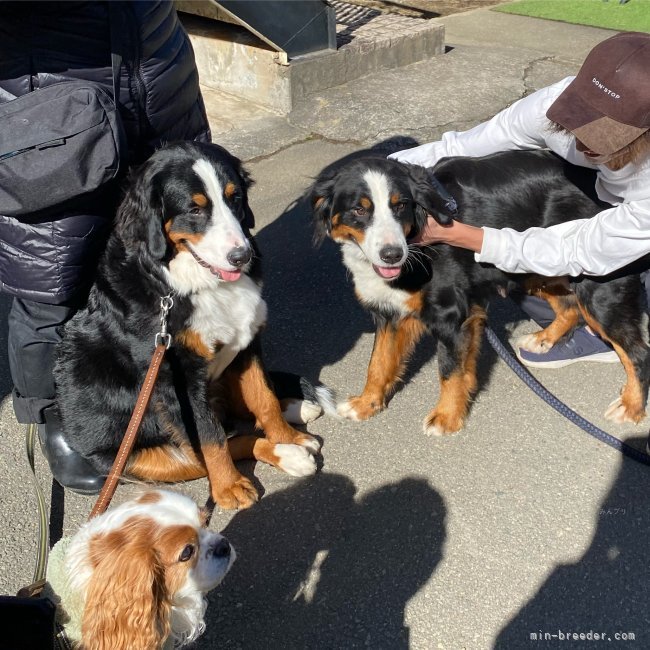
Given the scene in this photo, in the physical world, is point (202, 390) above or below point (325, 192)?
below

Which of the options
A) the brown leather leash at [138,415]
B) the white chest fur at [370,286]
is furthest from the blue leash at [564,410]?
the brown leather leash at [138,415]

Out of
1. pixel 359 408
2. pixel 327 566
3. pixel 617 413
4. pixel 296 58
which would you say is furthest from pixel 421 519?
pixel 296 58

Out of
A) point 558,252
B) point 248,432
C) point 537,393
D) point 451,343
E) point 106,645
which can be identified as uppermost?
point 558,252

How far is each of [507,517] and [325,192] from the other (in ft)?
5.03

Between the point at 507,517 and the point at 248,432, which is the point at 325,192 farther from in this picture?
the point at 507,517

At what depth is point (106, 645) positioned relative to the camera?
1658mm

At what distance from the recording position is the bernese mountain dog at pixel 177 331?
2.35 metres

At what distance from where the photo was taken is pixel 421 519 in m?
2.70

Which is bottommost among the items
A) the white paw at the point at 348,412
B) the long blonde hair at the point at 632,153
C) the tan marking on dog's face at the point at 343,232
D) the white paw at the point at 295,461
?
the white paw at the point at 348,412

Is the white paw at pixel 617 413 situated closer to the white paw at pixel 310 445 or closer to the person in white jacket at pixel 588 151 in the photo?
the person in white jacket at pixel 588 151

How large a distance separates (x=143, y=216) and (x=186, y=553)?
1.15 metres

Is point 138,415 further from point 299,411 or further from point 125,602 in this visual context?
point 299,411

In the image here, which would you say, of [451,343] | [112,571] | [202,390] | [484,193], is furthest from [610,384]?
[112,571]

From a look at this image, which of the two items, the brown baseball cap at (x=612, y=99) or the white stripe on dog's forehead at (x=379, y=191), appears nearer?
the brown baseball cap at (x=612, y=99)
